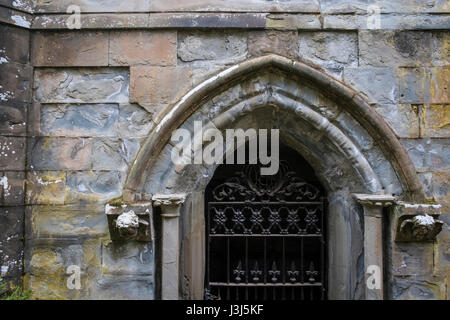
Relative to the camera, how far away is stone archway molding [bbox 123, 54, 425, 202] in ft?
8.36

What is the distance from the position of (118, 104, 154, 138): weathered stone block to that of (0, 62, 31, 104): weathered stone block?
2.48ft

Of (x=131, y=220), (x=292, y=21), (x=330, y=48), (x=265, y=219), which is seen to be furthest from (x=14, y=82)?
(x=330, y=48)

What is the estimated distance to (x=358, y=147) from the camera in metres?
2.63

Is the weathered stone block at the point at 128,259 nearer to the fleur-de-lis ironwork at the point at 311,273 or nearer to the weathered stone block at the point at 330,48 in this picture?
the fleur-de-lis ironwork at the point at 311,273

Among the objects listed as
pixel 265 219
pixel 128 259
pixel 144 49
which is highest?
pixel 144 49

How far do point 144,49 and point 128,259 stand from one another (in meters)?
1.61

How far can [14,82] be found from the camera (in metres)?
2.62

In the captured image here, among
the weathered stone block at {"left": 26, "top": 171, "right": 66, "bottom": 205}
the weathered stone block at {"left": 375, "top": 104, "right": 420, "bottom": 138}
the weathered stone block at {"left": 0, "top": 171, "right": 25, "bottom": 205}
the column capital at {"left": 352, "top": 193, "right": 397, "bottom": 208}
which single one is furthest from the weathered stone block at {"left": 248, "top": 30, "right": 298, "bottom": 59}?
the weathered stone block at {"left": 0, "top": 171, "right": 25, "bottom": 205}

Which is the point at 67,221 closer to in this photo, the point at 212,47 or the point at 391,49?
the point at 212,47

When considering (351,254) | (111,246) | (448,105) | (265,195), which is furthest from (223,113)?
(448,105)

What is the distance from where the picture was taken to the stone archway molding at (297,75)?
2.55m

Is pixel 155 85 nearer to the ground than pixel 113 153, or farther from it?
farther from it

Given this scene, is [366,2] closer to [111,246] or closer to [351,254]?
[351,254]

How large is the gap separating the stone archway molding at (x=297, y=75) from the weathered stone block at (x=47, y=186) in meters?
0.55
